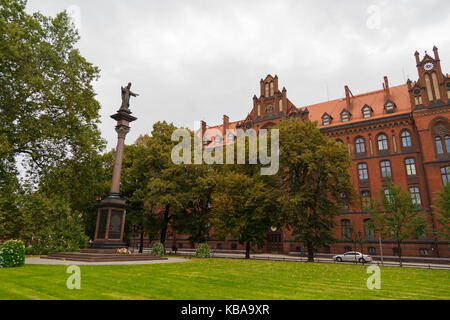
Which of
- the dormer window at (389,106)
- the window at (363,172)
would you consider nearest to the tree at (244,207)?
the window at (363,172)

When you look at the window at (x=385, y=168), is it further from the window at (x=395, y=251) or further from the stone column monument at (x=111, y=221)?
the stone column monument at (x=111, y=221)

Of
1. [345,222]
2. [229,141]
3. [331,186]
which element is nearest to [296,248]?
[345,222]

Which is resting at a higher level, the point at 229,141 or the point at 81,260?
the point at 229,141

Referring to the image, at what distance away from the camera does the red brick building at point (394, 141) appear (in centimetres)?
3484

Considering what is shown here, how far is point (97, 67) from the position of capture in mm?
24297

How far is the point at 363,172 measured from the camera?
131ft

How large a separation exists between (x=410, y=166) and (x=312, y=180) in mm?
18927

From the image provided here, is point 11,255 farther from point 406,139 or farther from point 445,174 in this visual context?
point 406,139

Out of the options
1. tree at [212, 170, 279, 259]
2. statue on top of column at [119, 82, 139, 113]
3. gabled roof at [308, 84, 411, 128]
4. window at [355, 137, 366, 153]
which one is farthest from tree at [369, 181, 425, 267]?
statue on top of column at [119, 82, 139, 113]

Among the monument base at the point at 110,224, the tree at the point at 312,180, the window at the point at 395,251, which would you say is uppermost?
the tree at the point at 312,180

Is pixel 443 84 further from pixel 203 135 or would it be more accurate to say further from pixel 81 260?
pixel 81 260

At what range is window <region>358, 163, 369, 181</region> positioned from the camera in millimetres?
39625

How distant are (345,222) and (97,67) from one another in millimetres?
35608

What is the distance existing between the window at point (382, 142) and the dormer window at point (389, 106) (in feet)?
13.1
